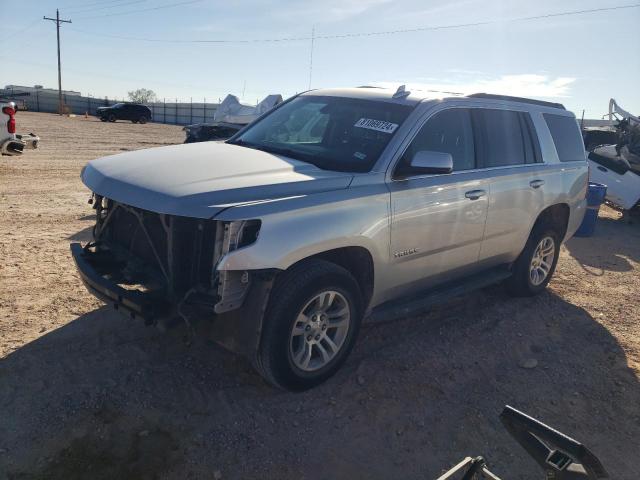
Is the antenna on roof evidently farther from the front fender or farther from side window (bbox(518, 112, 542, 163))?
side window (bbox(518, 112, 542, 163))

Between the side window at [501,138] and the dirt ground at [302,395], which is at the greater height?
the side window at [501,138]

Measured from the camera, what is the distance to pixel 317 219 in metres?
3.19

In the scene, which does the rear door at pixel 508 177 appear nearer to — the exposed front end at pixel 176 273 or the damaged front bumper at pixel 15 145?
the exposed front end at pixel 176 273

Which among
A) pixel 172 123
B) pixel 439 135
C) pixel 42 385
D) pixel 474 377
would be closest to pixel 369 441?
pixel 474 377

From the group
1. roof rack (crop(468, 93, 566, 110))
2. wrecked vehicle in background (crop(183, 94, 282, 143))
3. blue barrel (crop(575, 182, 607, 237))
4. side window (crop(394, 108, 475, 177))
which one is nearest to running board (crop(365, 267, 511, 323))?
side window (crop(394, 108, 475, 177))

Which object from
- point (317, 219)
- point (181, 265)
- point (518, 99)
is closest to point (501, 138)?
point (518, 99)

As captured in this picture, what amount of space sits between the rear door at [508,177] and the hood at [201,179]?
1.73 m

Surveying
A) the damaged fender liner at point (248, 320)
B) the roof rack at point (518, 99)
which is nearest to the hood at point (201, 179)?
the damaged fender liner at point (248, 320)

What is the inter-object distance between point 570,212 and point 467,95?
7.29 feet

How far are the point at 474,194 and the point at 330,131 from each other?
4.28 feet

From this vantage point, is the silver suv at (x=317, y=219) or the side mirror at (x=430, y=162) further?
the side mirror at (x=430, y=162)

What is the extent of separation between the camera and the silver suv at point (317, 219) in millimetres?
3018

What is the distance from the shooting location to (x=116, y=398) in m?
3.30

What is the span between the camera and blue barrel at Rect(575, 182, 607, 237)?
9.03 meters
